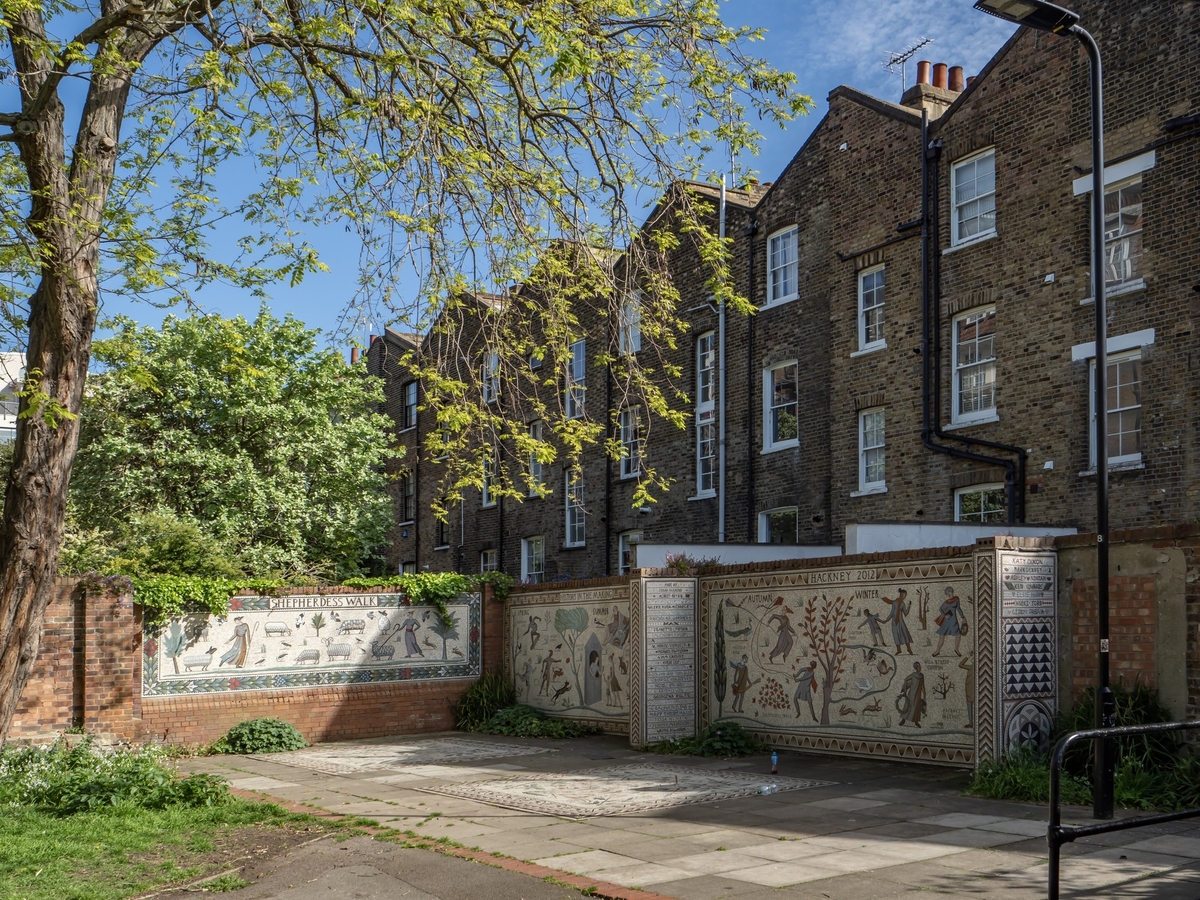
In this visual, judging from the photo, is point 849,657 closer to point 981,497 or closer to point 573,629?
Result: point 573,629

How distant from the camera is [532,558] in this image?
36188mm

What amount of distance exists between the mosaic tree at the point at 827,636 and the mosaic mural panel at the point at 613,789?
1.88m

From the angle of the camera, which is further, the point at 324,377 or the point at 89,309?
the point at 324,377

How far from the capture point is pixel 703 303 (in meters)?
28.5

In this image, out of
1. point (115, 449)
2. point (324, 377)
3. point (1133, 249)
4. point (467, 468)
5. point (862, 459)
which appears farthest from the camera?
point (324, 377)

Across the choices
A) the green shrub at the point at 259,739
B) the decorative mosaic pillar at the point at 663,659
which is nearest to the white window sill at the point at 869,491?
the decorative mosaic pillar at the point at 663,659

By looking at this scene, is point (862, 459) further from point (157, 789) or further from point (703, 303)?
point (157, 789)

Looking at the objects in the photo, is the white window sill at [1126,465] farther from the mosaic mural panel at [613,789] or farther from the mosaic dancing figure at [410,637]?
the mosaic dancing figure at [410,637]

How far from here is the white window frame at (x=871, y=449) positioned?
23766 millimetres

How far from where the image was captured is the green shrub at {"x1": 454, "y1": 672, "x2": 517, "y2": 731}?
20000 millimetres

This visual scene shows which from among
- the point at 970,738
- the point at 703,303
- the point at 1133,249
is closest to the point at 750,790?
the point at 970,738

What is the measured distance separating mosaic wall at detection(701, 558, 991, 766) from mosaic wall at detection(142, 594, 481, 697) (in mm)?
5253

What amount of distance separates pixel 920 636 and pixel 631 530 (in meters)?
18.0

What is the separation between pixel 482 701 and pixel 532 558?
16075 mm
